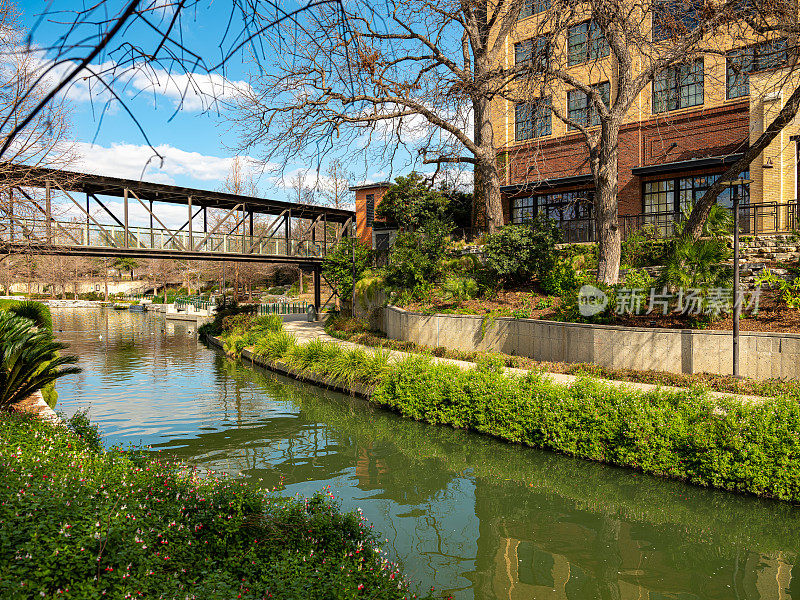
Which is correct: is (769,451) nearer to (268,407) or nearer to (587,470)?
(587,470)

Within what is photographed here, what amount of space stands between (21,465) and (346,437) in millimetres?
6824

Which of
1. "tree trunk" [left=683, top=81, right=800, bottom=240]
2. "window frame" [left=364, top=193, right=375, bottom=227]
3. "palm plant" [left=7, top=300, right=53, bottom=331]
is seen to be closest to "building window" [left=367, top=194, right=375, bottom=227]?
"window frame" [left=364, top=193, right=375, bottom=227]


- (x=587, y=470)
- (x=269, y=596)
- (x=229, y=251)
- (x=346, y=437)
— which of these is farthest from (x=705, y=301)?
(x=229, y=251)

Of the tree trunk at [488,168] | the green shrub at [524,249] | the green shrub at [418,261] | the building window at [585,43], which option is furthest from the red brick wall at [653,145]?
the green shrub at [418,261]

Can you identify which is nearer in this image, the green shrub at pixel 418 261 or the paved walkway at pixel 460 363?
the paved walkway at pixel 460 363

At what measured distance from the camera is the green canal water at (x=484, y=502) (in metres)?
6.11

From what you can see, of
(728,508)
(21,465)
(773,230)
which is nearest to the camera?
(21,465)

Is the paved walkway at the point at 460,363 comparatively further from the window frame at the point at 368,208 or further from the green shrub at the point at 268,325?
the window frame at the point at 368,208

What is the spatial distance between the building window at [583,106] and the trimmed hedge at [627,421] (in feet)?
54.9

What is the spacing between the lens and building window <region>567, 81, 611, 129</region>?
24219 millimetres

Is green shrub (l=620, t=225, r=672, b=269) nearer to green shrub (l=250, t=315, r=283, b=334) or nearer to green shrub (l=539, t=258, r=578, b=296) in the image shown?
green shrub (l=539, t=258, r=578, b=296)

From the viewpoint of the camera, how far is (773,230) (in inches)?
714

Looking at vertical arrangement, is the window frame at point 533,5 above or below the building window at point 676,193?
above

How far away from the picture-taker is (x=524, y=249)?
18453 millimetres
